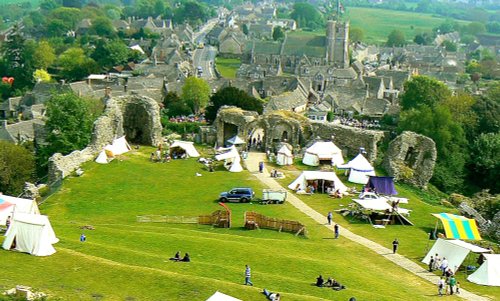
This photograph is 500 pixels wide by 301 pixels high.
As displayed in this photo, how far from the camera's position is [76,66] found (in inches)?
5172

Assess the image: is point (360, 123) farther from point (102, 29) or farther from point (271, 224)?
point (102, 29)

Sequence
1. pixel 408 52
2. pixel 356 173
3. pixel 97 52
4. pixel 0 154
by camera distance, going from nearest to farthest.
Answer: pixel 356 173 < pixel 0 154 < pixel 97 52 < pixel 408 52

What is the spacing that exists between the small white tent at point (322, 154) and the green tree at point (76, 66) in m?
87.2

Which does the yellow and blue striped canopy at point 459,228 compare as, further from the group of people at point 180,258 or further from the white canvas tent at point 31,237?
the white canvas tent at point 31,237

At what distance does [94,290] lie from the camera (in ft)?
76.4

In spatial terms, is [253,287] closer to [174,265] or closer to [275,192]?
[174,265]

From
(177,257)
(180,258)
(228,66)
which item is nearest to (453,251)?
(180,258)

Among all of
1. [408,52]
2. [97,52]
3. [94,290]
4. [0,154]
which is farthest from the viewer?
[408,52]

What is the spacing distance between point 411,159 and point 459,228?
19.6m

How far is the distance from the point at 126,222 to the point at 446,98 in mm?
58317

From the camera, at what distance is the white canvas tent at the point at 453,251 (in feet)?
103

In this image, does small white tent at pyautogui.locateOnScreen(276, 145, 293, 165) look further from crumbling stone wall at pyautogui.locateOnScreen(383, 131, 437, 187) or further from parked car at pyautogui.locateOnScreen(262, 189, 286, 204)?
parked car at pyautogui.locateOnScreen(262, 189, 286, 204)

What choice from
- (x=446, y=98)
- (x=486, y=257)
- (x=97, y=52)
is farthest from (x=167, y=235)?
(x=97, y=52)

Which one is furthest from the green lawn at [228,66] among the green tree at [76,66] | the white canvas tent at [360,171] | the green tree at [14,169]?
the white canvas tent at [360,171]
